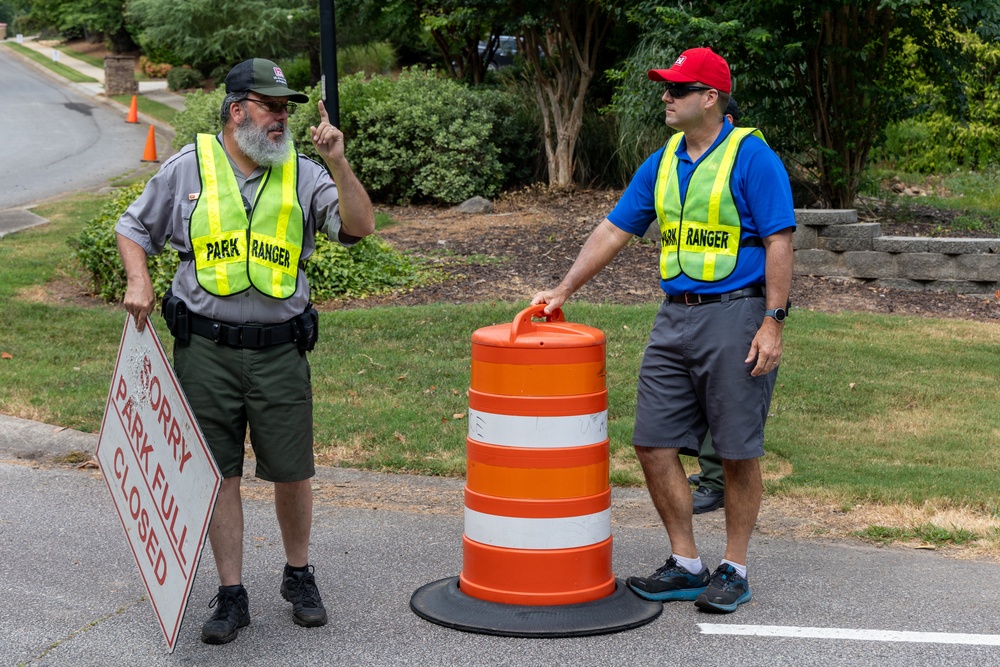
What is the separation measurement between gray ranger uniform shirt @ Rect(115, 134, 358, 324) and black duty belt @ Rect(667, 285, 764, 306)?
126cm

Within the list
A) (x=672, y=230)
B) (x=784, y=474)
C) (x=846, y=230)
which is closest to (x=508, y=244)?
(x=846, y=230)

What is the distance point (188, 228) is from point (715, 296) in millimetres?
1942

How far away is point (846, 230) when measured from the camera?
10984 millimetres

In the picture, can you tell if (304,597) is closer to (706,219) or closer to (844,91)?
(706,219)

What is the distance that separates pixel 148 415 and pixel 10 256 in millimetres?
8631

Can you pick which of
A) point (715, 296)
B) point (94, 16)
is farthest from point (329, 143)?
point (94, 16)

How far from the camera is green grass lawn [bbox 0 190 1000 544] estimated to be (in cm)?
630

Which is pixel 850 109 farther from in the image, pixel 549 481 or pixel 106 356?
pixel 549 481

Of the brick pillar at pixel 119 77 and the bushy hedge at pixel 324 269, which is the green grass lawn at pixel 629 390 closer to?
Result: the bushy hedge at pixel 324 269

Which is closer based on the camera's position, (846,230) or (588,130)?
(846,230)

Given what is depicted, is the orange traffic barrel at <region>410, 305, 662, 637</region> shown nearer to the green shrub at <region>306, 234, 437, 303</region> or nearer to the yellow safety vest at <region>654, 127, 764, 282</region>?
the yellow safety vest at <region>654, 127, 764, 282</region>

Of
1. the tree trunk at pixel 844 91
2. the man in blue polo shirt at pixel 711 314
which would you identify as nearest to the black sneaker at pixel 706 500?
the man in blue polo shirt at pixel 711 314

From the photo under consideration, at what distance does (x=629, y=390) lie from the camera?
7.70 metres

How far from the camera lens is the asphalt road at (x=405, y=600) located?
4152 millimetres
